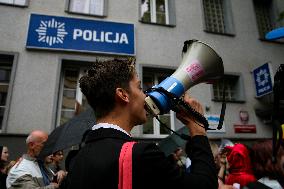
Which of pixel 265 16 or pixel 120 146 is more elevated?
pixel 265 16

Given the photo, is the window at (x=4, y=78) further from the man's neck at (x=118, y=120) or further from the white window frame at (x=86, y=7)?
the man's neck at (x=118, y=120)

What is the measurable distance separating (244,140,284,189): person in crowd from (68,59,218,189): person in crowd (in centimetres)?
88

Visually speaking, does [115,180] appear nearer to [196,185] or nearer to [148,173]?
[148,173]

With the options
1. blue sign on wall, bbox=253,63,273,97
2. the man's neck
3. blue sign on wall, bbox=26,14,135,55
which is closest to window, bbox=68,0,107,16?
blue sign on wall, bbox=26,14,135,55

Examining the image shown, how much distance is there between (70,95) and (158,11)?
14.2 ft

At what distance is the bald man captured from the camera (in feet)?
9.71

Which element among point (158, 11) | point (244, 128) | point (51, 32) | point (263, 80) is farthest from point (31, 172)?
point (158, 11)

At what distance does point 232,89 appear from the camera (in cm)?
969

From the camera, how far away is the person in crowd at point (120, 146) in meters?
1.15

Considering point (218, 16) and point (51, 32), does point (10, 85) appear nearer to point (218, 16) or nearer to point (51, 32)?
point (51, 32)

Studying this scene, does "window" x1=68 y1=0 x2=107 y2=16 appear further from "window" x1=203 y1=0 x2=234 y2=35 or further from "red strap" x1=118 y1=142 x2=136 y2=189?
"red strap" x1=118 y1=142 x2=136 y2=189

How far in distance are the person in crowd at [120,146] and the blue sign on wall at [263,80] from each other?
772 centimetres

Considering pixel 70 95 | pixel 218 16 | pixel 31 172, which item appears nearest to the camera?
pixel 31 172

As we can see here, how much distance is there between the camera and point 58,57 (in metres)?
7.75
